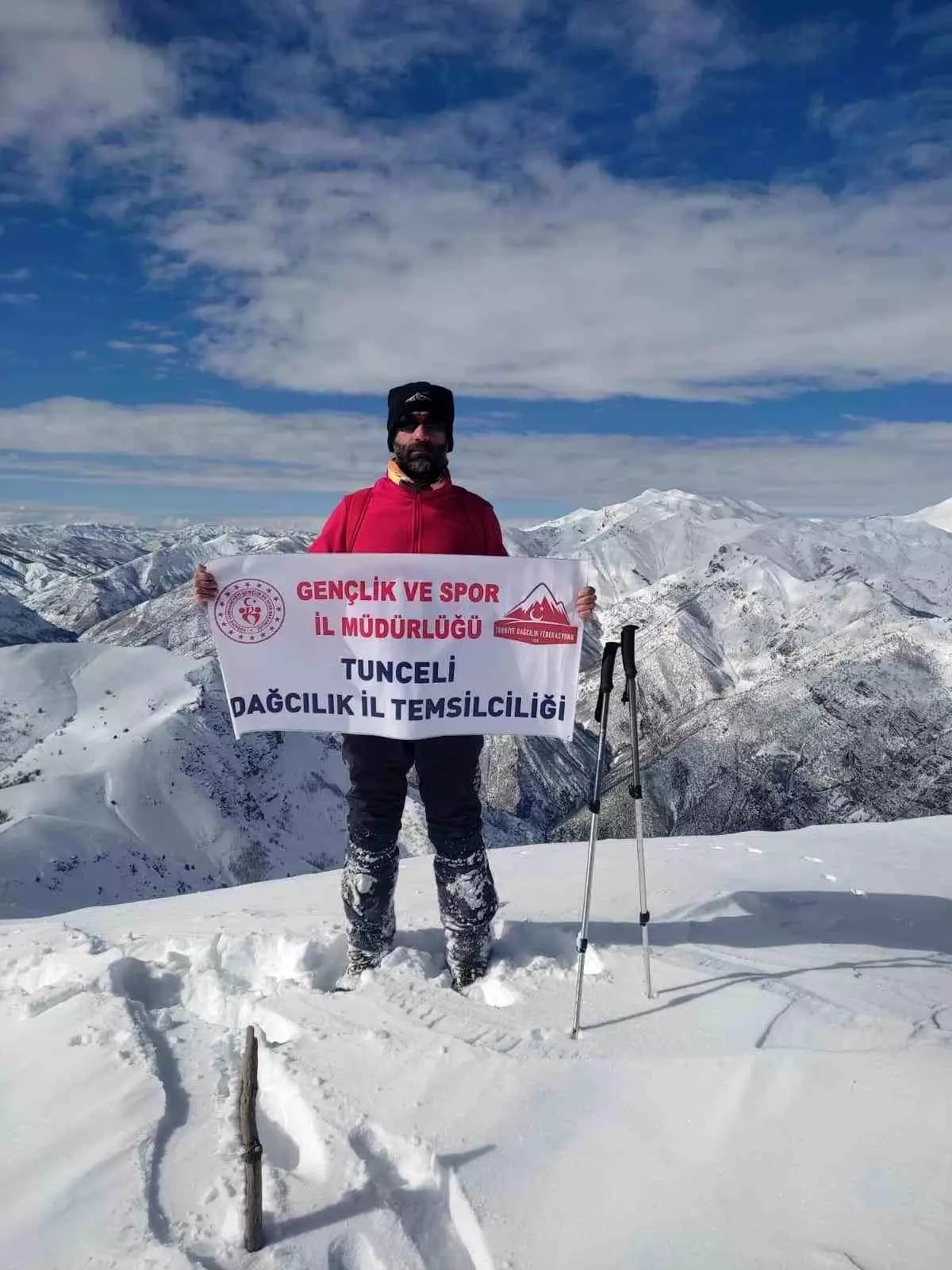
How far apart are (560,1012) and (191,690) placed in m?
117

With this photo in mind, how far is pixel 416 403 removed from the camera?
5.94m

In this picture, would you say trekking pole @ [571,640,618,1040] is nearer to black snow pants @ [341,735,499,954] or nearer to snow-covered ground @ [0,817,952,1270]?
snow-covered ground @ [0,817,952,1270]

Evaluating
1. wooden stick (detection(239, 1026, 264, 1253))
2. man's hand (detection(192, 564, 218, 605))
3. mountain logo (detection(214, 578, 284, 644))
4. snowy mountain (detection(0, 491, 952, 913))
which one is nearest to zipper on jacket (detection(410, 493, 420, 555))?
mountain logo (detection(214, 578, 284, 644))

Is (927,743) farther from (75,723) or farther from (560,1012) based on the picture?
(560,1012)

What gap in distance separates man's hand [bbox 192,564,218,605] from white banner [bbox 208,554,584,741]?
0.05 m

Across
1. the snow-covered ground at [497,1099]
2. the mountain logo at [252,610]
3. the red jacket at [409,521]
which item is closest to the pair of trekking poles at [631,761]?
the snow-covered ground at [497,1099]

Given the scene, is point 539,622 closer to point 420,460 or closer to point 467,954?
point 420,460

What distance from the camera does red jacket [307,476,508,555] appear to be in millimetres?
6258

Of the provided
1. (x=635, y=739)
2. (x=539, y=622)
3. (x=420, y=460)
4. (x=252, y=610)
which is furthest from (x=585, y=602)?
(x=252, y=610)

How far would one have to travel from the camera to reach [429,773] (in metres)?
6.16

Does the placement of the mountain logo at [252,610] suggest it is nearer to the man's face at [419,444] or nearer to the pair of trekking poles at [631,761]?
the man's face at [419,444]

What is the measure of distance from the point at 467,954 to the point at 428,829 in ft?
3.31

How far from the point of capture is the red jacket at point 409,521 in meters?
6.26

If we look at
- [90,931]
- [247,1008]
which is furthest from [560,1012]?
[90,931]
